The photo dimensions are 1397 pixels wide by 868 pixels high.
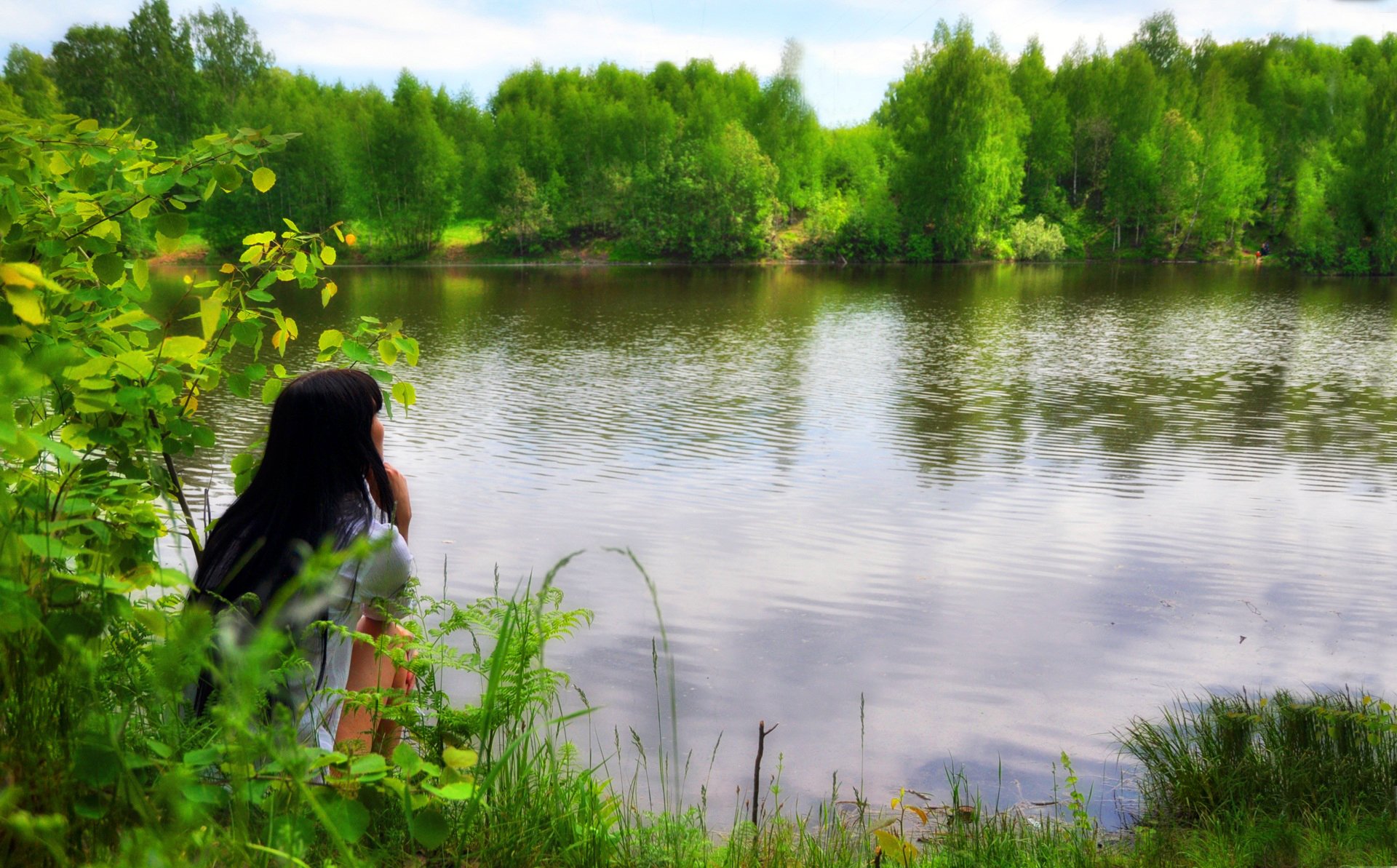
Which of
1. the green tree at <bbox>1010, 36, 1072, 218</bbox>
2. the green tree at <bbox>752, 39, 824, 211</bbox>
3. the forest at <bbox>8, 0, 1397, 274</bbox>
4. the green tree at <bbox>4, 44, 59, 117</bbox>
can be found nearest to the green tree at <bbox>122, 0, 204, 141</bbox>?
the forest at <bbox>8, 0, 1397, 274</bbox>

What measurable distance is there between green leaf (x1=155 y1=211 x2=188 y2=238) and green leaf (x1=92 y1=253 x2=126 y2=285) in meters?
0.12

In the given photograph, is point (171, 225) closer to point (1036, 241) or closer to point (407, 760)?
point (407, 760)

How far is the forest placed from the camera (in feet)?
183

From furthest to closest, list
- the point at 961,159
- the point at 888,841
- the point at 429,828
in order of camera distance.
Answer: the point at 961,159 → the point at 888,841 → the point at 429,828

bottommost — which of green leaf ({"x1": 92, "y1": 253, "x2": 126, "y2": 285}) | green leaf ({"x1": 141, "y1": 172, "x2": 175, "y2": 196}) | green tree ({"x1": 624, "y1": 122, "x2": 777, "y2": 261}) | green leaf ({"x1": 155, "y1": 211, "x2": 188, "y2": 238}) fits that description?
green leaf ({"x1": 92, "y1": 253, "x2": 126, "y2": 285})

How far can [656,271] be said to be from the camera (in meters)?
49.4

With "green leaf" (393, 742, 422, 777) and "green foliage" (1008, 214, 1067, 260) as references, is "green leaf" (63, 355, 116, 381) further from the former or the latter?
"green foliage" (1008, 214, 1067, 260)

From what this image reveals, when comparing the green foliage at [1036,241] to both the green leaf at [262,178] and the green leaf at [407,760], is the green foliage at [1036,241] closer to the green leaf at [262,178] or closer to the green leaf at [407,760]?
the green leaf at [262,178]

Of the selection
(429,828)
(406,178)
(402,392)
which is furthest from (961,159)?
(429,828)

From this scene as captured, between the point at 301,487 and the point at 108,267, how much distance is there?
652 millimetres

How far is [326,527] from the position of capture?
247 cm

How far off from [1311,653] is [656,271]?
1764 inches

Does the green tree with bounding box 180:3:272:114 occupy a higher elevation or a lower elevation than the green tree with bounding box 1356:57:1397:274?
higher

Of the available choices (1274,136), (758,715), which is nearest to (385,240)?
(1274,136)
